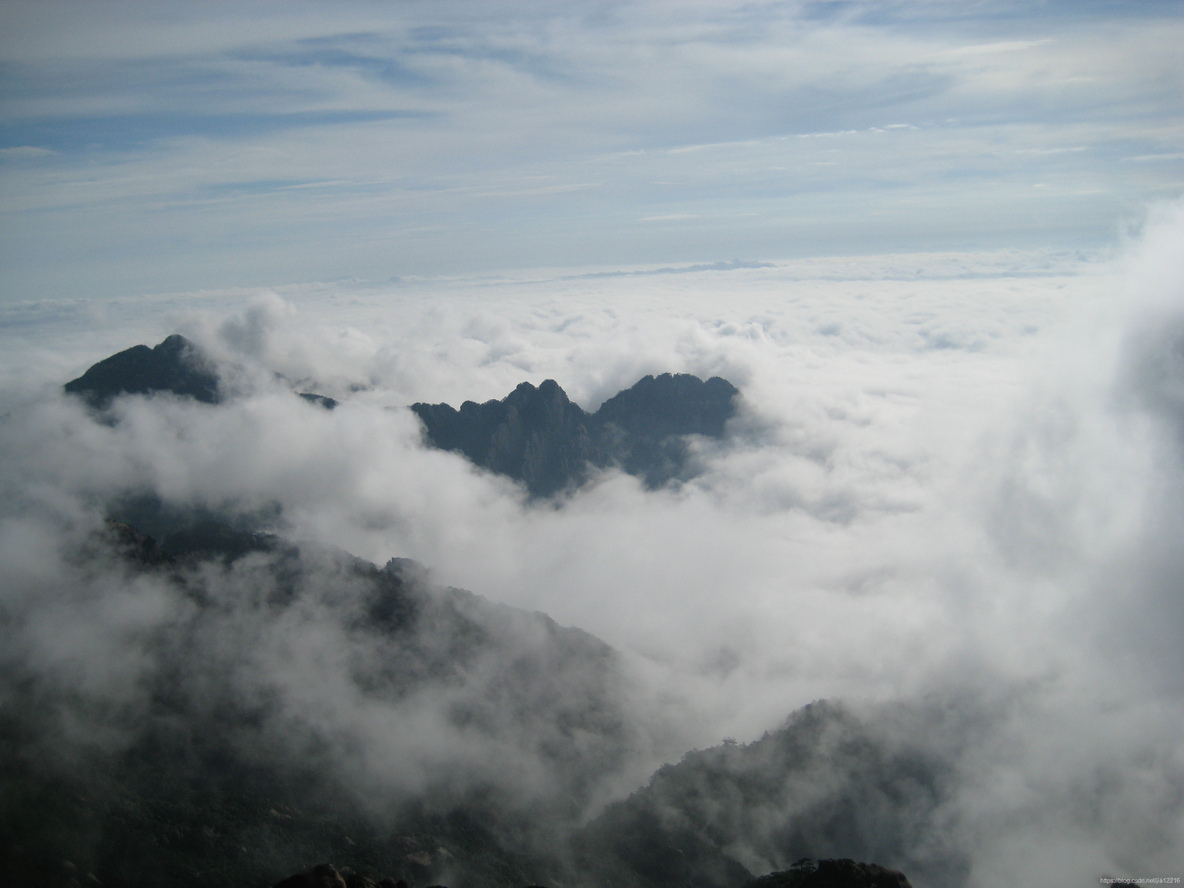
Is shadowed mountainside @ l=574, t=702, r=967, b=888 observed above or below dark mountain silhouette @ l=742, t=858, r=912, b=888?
below

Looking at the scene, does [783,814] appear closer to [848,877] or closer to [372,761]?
A: [848,877]

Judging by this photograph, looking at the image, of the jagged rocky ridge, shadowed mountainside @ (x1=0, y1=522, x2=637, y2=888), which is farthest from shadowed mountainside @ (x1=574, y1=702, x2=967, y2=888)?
shadowed mountainside @ (x1=0, y1=522, x2=637, y2=888)

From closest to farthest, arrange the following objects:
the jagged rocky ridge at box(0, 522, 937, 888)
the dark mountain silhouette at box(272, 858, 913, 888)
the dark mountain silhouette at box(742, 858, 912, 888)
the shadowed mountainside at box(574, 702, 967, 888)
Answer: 1. the dark mountain silhouette at box(272, 858, 913, 888)
2. the dark mountain silhouette at box(742, 858, 912, 888)
3. the jagged rocky ridge at box(0, 522, 937, 888)
4. the shadowed mountainside at box(574, 702, 967, 888)

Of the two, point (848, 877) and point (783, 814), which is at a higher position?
point (848, 877)

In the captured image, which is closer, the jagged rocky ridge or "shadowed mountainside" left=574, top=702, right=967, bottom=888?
the jagged rocky ridge

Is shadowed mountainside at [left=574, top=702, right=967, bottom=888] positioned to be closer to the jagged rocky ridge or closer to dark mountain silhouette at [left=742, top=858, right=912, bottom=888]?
the jagged rocky ridge

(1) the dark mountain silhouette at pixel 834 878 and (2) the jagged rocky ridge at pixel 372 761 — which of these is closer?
(1) the dark mountain silhouette at pixel 834 878

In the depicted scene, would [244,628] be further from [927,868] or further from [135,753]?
[927,868]

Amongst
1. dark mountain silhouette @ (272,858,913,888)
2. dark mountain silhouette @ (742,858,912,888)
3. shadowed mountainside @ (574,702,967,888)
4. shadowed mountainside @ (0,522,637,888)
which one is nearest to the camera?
dark mountain silhouette @ (272,858,913,888)

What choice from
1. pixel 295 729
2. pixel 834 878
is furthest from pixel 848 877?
pixel 295 729

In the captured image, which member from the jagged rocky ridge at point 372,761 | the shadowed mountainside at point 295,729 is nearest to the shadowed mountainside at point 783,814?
the jagged rocky ridge at point 372,761

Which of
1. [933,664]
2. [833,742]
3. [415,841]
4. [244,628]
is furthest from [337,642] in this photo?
[933,664]

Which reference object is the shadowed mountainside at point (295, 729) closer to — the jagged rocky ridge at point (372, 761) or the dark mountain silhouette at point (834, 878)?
the jagged rocky ridge at point (372, 761)
